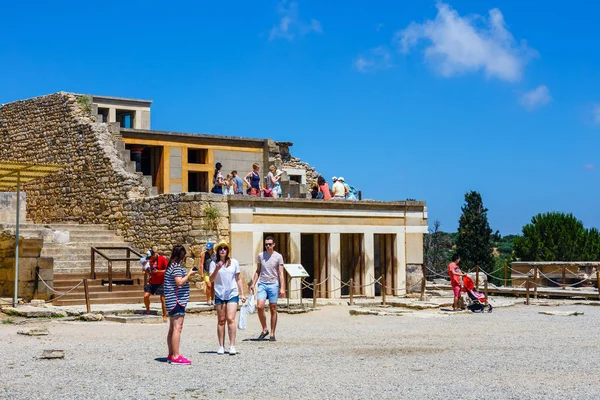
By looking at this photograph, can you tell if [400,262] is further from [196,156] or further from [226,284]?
[226,284]

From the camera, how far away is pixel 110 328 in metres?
16.1

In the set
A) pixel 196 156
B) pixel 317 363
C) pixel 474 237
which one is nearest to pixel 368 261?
pixel 196 156

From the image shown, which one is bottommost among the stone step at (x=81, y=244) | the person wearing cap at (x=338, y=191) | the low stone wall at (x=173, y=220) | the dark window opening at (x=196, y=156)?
the stone step at (x=81, y=244)

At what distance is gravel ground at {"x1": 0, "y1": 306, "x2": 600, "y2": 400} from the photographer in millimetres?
9555

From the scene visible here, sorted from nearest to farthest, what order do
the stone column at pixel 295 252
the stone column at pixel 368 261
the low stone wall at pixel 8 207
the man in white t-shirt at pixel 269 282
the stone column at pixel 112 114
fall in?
the man in white t-shirt at pixel 269 282
the stone column at pixel 295 252
the low stone wall at pixel 8 207
the stone column at pixel 368 261
the stone column at pixel 112 114

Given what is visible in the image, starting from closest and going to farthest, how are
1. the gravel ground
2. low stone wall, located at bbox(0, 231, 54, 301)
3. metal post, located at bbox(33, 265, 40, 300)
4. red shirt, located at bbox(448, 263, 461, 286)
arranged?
the gravel ground
low stone wall, located at bbox(0, 231, 54, 301)
metal post, located at bbox(33, 265, 40, 300)
red shirt, located at bbox(448, 263, 461, 286)

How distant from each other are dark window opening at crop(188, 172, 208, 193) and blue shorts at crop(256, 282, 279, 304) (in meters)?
15.6

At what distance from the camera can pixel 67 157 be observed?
28.4 meters

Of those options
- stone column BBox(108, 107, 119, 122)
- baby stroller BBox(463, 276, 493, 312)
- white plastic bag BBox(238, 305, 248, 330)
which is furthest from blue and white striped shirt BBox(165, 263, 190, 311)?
stone column BBox(108, 107, 119, 122)

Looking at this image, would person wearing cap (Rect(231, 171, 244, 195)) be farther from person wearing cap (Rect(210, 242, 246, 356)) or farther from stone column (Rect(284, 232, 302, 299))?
person wearing cap (Rect(210, 242, 246, 356))

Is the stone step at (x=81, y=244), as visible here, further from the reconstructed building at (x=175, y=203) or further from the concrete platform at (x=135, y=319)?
the concrete platform at (x=135, y=319)

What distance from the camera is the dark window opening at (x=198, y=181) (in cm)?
2986

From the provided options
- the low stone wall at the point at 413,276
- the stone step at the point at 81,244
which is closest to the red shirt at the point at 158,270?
the stone step at the point at 81,244

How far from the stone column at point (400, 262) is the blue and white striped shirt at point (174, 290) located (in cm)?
1609
